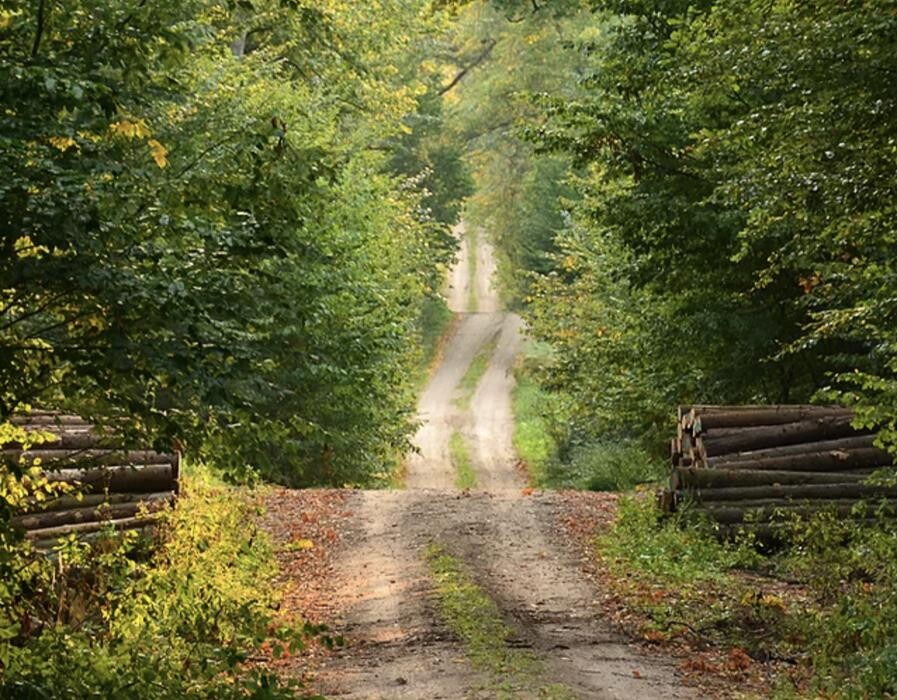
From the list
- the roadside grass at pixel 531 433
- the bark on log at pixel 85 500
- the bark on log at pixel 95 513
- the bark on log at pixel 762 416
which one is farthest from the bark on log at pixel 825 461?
the roadside grass at pixel 531 433

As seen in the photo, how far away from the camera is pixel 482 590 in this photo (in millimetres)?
14766

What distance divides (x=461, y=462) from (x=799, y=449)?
2715 cm

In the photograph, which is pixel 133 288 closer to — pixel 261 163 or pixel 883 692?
pixel 261 163

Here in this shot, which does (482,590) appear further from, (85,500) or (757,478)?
(757,478)

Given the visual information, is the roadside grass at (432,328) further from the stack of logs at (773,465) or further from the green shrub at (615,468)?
the stack of logs at (773,465)

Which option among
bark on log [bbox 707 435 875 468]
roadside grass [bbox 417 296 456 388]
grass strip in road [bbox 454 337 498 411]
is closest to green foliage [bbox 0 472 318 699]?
bark on log [bbox 707 435 875 468]

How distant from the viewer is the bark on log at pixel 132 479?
52.9 feet

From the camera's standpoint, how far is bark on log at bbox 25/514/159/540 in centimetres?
1464

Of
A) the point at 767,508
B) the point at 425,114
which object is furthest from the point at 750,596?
the point at 425,114

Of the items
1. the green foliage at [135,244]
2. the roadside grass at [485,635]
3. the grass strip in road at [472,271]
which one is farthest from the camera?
the grass strip in road at [472,271]

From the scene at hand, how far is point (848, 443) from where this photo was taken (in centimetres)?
1856

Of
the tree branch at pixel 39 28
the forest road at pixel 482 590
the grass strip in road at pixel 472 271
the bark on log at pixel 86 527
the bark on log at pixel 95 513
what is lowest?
the forest road at pixel 482 590

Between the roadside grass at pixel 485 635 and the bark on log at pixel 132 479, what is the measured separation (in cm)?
332

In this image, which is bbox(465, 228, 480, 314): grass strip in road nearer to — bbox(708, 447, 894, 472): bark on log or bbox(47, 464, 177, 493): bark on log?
bbox(708, 447, 894, 472): bark on log
